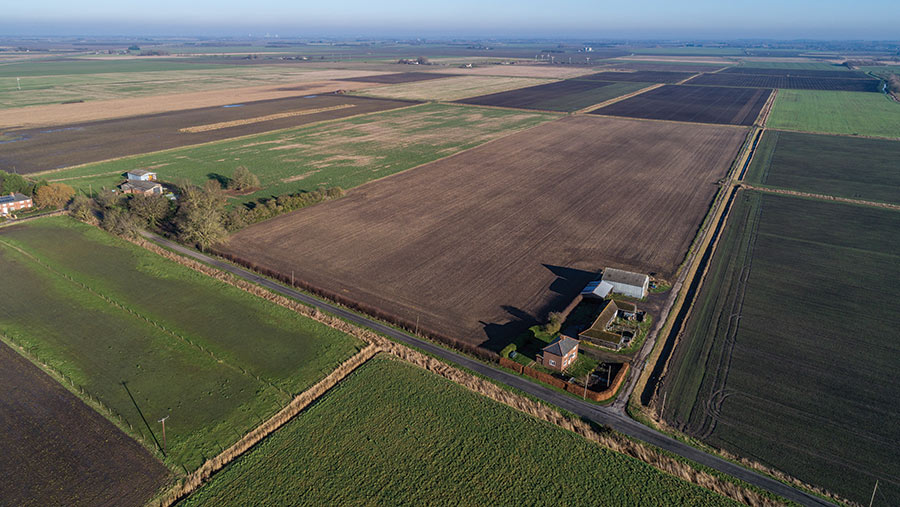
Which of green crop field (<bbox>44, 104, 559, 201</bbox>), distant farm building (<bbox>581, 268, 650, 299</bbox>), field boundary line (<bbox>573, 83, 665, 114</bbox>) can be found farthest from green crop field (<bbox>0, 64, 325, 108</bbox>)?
distant farm building (<bbox>581, 268, 650, 299</bbox>)

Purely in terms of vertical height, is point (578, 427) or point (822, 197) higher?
point (822, 197)

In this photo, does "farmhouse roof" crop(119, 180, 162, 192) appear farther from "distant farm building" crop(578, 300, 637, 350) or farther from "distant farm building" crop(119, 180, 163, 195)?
"distant farm building" crop(578, 300, 637, 350)

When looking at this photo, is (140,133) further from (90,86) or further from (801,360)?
(801,360)

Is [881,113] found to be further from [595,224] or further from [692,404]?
[692,404]

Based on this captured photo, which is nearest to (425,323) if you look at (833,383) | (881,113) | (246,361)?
(246,361)

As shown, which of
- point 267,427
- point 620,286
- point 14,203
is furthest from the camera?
point 14,203

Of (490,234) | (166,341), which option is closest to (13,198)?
(166,341)
